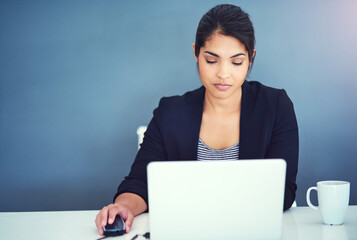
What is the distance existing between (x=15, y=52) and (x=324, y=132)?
2.07 metres

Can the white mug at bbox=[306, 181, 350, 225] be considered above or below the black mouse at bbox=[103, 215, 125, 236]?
above

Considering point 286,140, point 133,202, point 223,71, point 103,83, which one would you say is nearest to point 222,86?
point 223,71

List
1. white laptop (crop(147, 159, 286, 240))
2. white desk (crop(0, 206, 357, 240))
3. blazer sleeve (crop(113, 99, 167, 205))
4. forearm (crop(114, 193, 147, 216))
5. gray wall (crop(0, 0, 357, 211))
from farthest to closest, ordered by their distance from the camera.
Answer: gray wall (crop(0, 0, 357, 211)) → blazer sleeve (crop(113, 99, 167, 205)) → forearm (crop(114, 193, 147, 216)) → white desk (crop(0, 206, 357, 240)) → white laptop (crop(147, 159, 286, 240))

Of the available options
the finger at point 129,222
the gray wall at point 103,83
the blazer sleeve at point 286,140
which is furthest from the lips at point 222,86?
the gray wall at point 103,83

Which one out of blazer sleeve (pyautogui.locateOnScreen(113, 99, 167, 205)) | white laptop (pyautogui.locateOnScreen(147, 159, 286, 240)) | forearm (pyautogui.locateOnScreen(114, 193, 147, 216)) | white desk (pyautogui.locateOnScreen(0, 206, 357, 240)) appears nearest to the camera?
white laptop (pyautogui.locateOnScreen(147, 159, 286, 240))

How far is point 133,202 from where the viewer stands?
1.46 m

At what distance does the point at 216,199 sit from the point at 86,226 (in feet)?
1.81

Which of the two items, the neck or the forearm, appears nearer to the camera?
the forearm

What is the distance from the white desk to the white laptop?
0.20 meters

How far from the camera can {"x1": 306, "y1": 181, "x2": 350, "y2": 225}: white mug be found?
1217mm

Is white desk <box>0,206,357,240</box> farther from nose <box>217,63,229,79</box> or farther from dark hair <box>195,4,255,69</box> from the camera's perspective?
dark hair <box>195,4,255,69</box>

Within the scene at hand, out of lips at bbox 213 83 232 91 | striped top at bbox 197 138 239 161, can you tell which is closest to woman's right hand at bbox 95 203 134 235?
striped top at bbox 197 138 239 161

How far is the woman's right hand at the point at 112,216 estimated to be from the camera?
1.23 metres

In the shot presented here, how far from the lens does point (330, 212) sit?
4.06ft
